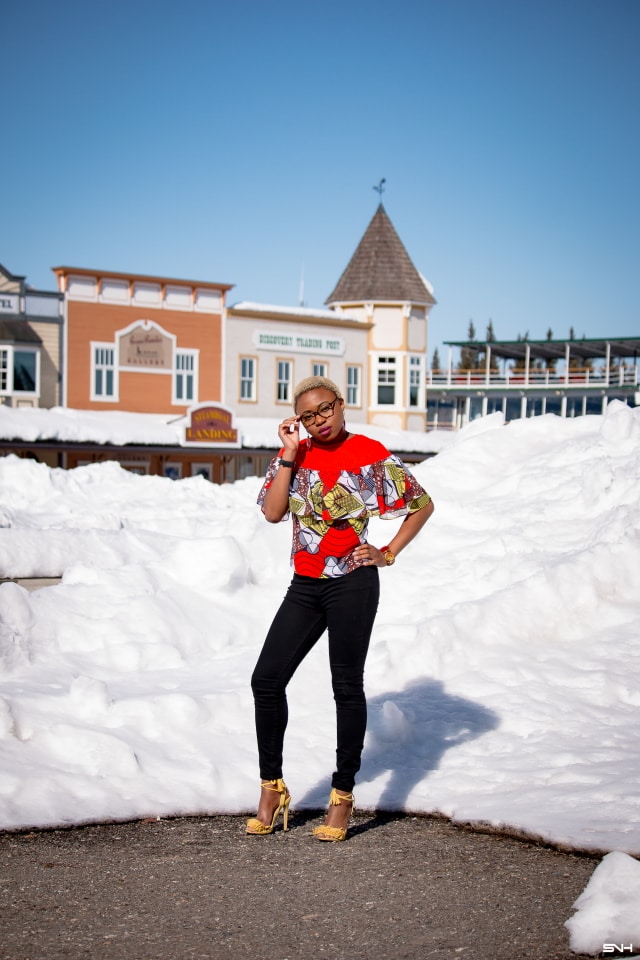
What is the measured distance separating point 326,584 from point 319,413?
75 cm

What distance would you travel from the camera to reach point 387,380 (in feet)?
147

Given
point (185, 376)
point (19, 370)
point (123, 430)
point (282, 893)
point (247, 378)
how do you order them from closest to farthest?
point (282, 893) < point (123, 430) < point (19, 370) < point (185, 376) < point (247, 378)

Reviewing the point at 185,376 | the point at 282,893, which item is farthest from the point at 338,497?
the point at 185,376

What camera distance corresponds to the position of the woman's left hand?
4812mm

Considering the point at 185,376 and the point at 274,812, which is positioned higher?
the point at 185,376

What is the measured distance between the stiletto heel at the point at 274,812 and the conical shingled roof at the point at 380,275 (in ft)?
134

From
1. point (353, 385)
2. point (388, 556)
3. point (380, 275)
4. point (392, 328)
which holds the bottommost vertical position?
point (388, 556)

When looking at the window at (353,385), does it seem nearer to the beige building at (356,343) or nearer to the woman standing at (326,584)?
the beige building at (356,343)

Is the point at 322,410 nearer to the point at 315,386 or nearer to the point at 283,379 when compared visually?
the point at 315,386

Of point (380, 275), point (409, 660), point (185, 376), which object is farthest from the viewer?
point (380, 275)

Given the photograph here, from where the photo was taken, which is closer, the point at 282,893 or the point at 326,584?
the point at 282,893

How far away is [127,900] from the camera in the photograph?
4.03 m

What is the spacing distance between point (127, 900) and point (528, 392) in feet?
196

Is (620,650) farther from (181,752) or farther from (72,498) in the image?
(72,498)
